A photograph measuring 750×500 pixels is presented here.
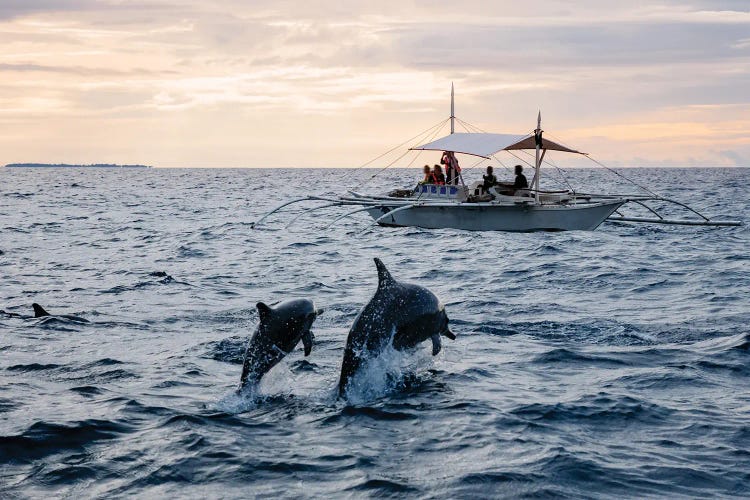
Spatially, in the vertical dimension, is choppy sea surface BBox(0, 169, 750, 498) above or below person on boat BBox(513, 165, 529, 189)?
below

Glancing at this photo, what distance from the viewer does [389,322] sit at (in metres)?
10.2

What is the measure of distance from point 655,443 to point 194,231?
3211 centimetres

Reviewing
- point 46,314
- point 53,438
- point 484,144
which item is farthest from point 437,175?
point 53,438

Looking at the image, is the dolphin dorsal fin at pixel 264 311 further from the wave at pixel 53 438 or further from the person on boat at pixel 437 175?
the person on boat at pixel 437 175

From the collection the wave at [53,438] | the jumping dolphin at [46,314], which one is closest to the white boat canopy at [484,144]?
the jumping dolphin at [46,314]

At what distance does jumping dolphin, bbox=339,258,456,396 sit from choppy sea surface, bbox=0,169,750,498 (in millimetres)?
316

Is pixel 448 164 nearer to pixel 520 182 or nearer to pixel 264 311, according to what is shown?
pixel 520 182

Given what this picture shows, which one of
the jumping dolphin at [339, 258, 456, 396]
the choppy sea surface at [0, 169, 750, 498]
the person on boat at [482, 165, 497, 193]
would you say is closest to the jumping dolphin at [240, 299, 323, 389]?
the choppy sea surface at [0, 169, 750, 498]

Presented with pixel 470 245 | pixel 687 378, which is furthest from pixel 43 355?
pixel 470 245

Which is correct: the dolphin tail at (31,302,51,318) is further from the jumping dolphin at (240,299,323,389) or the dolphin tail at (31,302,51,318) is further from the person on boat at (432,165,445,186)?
the person on boat at (432,165,445,186)

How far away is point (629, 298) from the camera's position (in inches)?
722

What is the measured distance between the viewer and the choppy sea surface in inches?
309

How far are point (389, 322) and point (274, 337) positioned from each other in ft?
4.51

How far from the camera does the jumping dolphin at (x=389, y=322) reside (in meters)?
10.1
